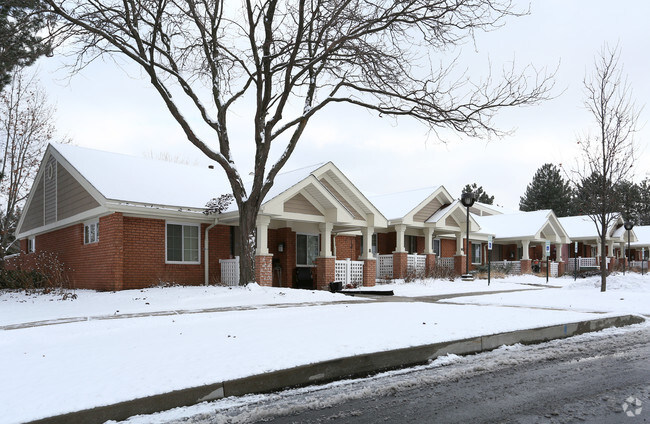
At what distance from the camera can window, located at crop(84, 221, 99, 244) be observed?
59.3 ft

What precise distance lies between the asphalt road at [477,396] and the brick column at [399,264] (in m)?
17.1

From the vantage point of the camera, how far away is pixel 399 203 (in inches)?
1096

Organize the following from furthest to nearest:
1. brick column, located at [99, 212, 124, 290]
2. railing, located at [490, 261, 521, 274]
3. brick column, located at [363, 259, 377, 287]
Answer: railing, located at [490, 261, 521, 274] < brick column, located at [363, 259, 377, 287] < brick column, located at [99, 212, 124, 290]

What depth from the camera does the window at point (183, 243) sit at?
714 inches

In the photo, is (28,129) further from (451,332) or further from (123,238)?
(451,332)

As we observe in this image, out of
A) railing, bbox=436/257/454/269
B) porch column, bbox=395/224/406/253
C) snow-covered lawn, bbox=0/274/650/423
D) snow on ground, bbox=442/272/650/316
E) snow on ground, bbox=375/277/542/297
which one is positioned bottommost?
snow on ground, bbox=375/277/542/297

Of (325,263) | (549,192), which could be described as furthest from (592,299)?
(549,192)

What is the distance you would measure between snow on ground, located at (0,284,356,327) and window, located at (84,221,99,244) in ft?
9.45

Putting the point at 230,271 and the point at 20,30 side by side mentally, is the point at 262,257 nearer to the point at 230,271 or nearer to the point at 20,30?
the point at 230,271

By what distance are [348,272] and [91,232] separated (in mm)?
10186

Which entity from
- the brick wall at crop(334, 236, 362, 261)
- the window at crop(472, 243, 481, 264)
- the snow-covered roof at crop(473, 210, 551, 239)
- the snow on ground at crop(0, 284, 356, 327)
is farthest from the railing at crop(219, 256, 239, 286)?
the window at crop(472, 243, 481, 264)

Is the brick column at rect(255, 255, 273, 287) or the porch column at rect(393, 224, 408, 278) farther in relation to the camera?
the porch column at rect(393, 224, 408, 278)

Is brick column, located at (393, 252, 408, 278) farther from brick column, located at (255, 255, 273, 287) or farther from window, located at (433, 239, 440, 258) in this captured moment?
brick column, located at (255, 255, 273, 287)

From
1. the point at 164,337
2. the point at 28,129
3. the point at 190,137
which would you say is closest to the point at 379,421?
the point at 164,337
